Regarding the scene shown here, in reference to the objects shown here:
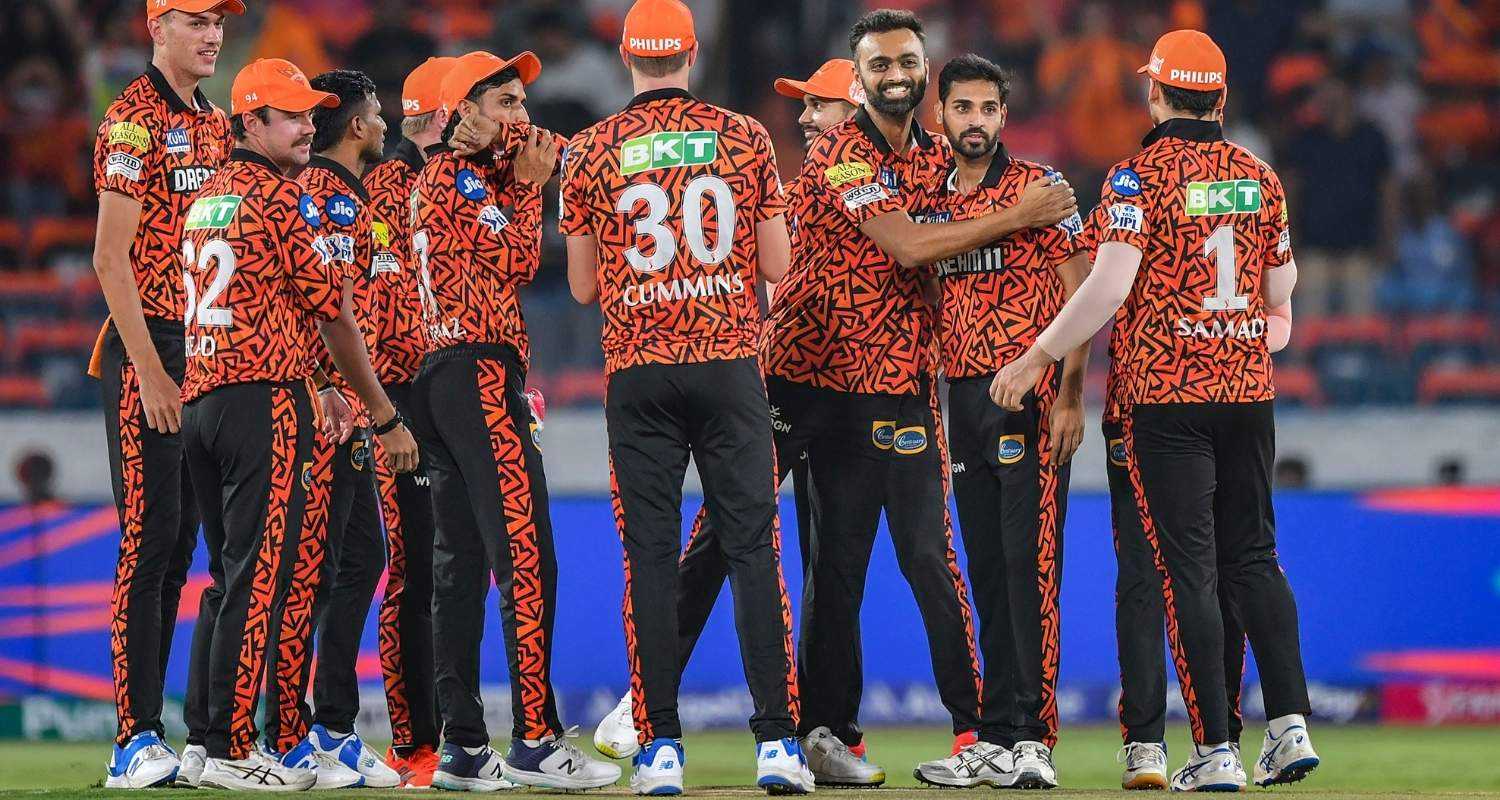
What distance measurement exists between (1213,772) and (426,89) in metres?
3.88

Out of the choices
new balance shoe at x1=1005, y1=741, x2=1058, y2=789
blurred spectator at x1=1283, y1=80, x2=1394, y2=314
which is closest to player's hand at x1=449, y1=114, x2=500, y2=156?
new balance shoe at x1=1005, y1=741, x2=1058, y2=789

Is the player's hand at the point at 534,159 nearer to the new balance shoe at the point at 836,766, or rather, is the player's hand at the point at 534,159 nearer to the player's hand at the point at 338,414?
the player's hand at the point at 338,414

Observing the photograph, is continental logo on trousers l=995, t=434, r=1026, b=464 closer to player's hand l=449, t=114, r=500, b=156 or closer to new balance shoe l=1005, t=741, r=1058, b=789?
new balance shoe l=1005, t=741, r=1058, b=789

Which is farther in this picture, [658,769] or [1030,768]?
[1030,768]

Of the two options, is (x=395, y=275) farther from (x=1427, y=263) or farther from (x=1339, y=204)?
(x=1427, y=263)

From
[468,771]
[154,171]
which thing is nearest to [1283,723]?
[468,771]

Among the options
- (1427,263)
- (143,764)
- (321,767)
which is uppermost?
(1427,263)

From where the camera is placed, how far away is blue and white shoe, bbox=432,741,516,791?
6477mm

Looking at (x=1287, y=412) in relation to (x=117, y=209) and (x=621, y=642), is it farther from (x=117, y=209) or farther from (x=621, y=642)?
(x=117, y=209)

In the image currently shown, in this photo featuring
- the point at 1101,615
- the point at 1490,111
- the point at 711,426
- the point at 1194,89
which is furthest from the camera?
the point at 1490,111

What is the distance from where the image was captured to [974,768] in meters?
6.62

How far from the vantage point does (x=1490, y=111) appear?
1720 cm

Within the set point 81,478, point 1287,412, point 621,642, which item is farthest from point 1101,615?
point 81,478

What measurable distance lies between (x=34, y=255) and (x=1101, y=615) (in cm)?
917
